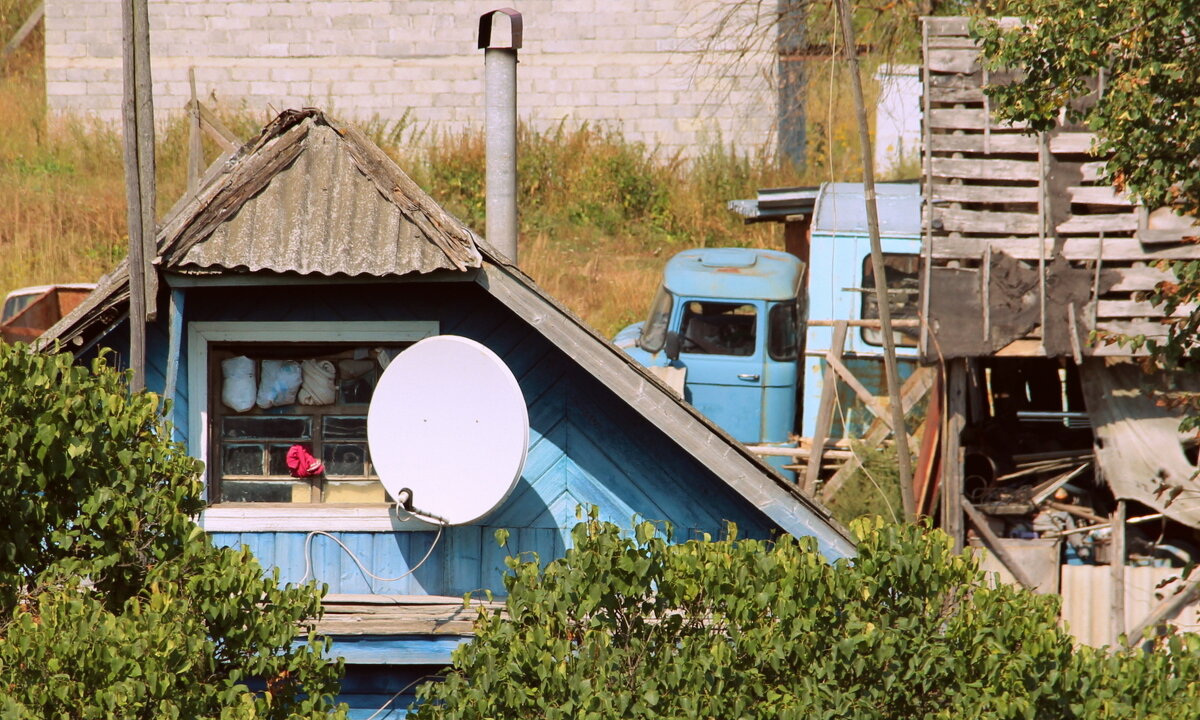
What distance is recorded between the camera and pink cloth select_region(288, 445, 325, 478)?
→ 6.55 meters

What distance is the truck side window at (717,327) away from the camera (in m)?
13.6

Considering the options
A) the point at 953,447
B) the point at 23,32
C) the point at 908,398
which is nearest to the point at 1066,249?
the point at 953,447

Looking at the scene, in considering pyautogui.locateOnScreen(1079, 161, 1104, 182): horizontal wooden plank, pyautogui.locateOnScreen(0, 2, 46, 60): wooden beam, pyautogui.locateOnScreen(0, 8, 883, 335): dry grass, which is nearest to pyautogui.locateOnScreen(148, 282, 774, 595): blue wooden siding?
pyautogui.locateOnScreen(1079, 161, 1104, 182): horizontal wooden plank

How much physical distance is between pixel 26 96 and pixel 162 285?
64.1 feet

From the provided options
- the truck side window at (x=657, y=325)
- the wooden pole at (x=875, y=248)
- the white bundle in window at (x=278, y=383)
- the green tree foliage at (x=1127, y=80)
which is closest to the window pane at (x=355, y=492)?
the white bundle in window at (x=278, y=383)

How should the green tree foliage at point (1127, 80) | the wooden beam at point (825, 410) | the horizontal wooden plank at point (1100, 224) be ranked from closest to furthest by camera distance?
the green tree foliage at point (1127, 80)
the horizontal wooden plank at point (1100, 224)
the wooden beam at point (825, 410)

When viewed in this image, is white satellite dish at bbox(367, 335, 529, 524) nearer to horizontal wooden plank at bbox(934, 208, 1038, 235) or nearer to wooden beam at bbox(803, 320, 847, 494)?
horizontal wooden plank at bbox(934, 208, 1038, 235)

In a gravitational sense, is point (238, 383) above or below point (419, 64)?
below

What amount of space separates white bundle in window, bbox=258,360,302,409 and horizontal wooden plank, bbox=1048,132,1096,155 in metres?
6.30

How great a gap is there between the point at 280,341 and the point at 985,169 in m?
6.03

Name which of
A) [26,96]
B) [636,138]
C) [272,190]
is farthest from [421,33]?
[272,190]

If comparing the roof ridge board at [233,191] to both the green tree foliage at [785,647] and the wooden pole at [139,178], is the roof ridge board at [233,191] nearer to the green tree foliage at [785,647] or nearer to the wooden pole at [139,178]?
the wooden pole at [139,178]

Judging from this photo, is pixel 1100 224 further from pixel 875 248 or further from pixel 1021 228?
pixel 875 248

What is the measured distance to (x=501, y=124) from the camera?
7871 millimetres
